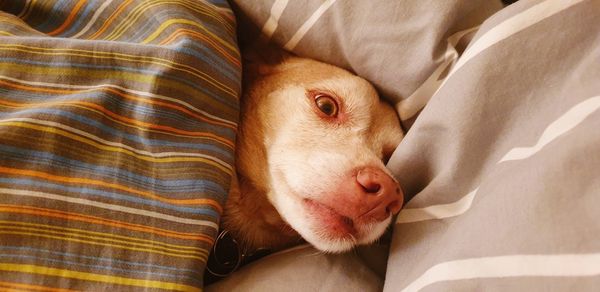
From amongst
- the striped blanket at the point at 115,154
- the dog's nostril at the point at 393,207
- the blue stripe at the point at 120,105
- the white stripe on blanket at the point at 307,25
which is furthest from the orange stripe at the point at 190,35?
the dog's nostril at the point at 393,207

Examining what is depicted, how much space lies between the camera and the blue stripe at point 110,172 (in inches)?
30.5

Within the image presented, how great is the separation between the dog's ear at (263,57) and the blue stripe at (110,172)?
0.61m

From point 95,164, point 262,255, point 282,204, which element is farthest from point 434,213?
point 95,164

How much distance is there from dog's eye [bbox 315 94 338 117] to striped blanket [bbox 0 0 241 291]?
0.30 meters

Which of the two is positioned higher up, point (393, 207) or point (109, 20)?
point (109, 20)

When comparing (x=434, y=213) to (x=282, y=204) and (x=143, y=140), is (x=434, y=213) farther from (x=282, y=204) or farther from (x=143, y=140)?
(x=143, y=140)

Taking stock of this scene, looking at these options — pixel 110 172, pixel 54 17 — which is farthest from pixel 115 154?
pixel 54 17

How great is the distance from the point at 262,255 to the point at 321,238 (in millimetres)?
245

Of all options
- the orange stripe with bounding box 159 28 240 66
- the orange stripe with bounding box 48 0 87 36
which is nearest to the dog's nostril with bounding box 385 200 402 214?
the orange stripe with bounding box 159 28 240 66

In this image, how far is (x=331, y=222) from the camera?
1.01 m

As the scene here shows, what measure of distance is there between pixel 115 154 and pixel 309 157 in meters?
0.44

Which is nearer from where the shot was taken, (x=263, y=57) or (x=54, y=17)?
(x=54, y=17)

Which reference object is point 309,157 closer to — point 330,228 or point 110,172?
point 330,228

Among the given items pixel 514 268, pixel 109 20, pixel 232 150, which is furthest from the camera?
pixel 109 20
